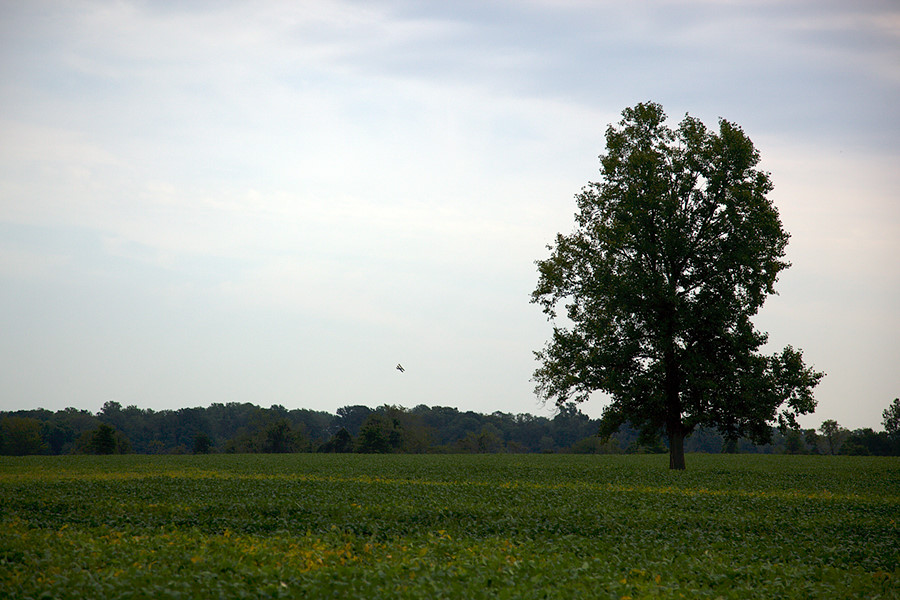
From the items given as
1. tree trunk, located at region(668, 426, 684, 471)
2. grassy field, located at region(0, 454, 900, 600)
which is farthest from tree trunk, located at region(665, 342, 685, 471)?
grassy field, located at region(0, 454, 900, 600)

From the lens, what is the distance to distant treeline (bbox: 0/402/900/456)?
99.2 m

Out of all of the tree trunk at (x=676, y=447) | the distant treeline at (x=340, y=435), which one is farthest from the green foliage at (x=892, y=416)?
the tree trunk at (x=676, y=447)

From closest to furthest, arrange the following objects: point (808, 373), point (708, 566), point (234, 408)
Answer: point (708, 566) → point (808, 373) → point (234, 408)

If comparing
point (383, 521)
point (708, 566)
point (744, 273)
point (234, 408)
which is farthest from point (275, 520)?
point (234, 408)

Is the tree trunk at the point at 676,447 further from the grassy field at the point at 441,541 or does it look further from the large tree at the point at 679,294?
the grassy field at the point at 441,541

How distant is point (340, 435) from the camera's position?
327 ft

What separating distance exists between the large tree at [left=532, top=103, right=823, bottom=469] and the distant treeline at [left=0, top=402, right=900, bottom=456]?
10.2ft

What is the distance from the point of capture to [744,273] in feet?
136

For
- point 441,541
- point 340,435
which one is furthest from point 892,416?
point 441,541

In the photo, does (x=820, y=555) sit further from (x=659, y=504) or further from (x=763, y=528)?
(x=659, y=504)

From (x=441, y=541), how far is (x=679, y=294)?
28403 millimetres

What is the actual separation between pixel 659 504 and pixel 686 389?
16.7 metres

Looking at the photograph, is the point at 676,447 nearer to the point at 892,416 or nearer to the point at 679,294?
the point at 679,294

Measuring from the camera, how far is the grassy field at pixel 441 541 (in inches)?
527
